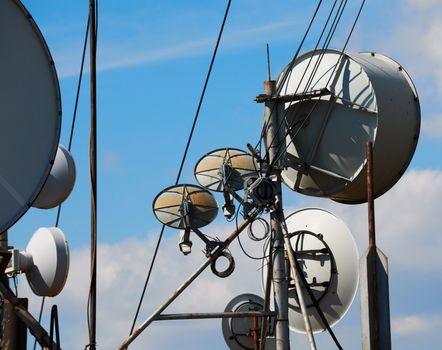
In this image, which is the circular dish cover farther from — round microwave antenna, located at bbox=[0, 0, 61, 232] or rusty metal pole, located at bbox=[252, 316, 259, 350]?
round microwave antenna, located at bbox=[0, 0, 61, 232]

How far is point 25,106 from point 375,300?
16.4 feet

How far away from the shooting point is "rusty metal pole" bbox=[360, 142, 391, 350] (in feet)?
46.5

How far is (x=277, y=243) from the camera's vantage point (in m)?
23.6

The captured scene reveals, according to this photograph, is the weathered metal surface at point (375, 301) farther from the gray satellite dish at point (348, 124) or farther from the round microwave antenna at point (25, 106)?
the gray satellite dish at point (348, 124)

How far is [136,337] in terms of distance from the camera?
22578 millimetres

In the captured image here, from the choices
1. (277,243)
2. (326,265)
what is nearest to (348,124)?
(277,243)

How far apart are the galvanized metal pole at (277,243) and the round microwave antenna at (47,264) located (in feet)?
14.7

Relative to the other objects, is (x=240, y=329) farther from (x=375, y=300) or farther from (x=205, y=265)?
(x=375, y=300)

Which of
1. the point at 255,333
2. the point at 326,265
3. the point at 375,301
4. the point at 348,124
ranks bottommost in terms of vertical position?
the point at 375,301

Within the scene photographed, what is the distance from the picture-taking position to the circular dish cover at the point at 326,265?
82.3 feet

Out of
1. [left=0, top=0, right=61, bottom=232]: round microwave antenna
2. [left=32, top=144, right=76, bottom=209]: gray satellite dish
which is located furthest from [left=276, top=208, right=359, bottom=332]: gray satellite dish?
[left=0, top=0, right=61, bottom=232]: round microwave antenna

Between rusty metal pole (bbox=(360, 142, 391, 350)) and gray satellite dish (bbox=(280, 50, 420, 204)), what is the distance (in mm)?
9931

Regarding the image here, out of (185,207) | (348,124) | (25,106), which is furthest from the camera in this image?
(348,124)

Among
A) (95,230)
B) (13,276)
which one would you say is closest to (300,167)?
(13,276)
